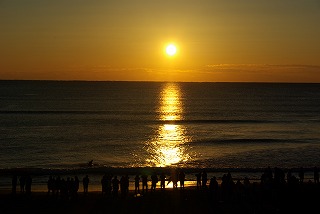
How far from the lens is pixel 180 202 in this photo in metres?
22.1

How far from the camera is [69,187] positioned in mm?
22562

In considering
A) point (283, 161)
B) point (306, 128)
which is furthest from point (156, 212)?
point (306, 128)

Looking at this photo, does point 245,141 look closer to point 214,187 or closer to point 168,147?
point 168,147

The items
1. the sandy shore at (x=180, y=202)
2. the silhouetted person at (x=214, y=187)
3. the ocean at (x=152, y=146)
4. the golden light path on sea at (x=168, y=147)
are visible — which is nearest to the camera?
the sandy shore at (x=180, y=202)

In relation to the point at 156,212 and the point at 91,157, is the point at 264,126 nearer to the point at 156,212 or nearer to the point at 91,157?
the point at 91,157

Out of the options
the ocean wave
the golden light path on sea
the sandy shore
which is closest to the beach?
the sandy shore

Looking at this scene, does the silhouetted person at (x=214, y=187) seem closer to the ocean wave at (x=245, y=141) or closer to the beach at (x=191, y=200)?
the beach at (x=191, y=200)

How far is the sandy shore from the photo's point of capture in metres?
19.8

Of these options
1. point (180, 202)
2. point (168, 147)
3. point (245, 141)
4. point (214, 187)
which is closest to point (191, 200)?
point (180, 202)

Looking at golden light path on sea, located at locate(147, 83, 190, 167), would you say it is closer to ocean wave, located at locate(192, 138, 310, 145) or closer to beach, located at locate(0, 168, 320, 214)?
ocean wave, located at locate(192, 138, 310, 145)

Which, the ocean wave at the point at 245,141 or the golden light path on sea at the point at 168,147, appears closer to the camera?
the golden light path on sea at the point at 168,147

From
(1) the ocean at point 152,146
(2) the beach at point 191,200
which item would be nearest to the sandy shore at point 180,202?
(2) the beach at point 191,200

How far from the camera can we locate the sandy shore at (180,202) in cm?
1984

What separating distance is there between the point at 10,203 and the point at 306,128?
57.3 meters
